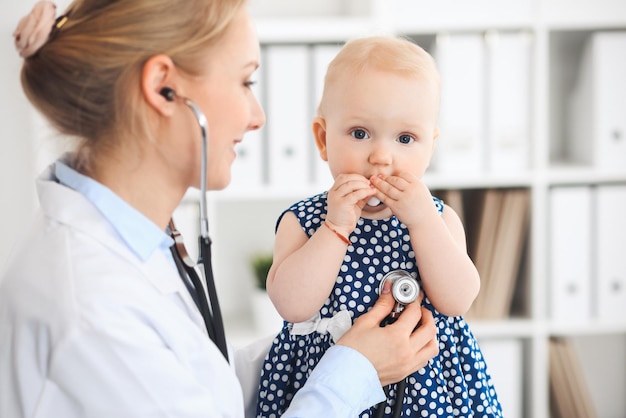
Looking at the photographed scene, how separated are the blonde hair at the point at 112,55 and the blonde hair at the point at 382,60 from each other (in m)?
0.24

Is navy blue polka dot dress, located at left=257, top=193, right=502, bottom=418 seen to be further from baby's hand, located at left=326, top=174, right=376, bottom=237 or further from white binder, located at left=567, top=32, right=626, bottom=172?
white binder, located at left=567, top=32, right=626, bottom=172

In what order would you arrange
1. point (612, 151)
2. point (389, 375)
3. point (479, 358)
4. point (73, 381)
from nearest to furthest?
1. point (73, 381)
2. point (389, 375)
3. point (479, 358)
4. point (612, 151)

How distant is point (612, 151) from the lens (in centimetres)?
252

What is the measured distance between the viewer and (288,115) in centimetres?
241

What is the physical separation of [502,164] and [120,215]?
5.57ft

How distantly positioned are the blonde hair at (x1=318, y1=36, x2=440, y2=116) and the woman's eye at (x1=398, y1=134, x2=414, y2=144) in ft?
0.29

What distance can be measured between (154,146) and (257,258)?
1552 millimetres

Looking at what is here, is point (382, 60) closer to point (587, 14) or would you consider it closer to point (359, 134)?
point (359, 134)

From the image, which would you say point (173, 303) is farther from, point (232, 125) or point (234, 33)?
point (234, 33)

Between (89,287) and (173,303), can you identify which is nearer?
(89,287)

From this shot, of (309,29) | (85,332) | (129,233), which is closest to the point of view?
(85,332)

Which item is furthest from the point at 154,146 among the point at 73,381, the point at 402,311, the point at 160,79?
the point at 402,311

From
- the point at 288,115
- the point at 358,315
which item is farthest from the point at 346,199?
the point at 288,115

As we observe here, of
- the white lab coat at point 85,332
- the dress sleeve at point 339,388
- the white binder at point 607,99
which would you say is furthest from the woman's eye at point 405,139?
the white binder at point 607,99
